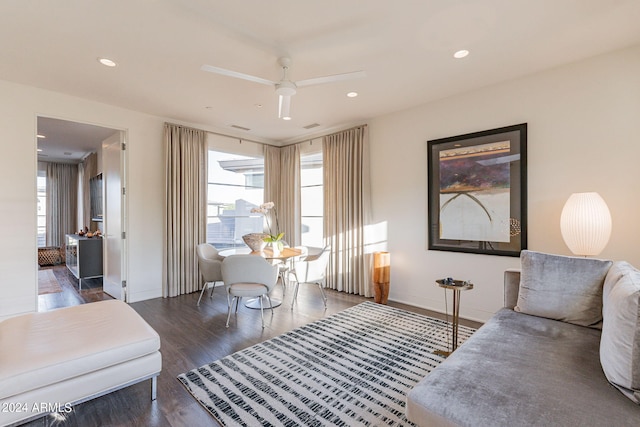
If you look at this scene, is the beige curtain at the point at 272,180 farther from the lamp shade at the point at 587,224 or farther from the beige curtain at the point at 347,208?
the lamp shade at the point at 587,224

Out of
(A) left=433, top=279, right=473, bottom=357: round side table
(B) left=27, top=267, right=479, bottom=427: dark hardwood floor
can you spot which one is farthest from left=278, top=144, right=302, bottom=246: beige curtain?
(A) left=433, top=279, right=473, bottom=357: round side table

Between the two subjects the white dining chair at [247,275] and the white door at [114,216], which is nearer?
the white dining chair at [247,275]

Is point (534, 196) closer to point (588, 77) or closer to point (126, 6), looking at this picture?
point (588, 77)

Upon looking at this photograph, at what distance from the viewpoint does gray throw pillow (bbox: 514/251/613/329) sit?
207 centimetres

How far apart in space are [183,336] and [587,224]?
398cm

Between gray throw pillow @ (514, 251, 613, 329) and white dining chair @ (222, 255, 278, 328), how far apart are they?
2.45 meters

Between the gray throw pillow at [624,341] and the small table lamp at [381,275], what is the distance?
2.71 metres

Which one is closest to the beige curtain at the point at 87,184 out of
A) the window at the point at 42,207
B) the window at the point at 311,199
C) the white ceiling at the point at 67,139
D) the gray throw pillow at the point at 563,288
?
the white ceiling at the point at 67,139

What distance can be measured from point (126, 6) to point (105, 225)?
394 centimetres

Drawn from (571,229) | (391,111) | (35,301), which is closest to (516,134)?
(571,229)

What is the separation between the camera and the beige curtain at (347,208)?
464 cm

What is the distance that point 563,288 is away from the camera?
7.18 feet

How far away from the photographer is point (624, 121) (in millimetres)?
2729

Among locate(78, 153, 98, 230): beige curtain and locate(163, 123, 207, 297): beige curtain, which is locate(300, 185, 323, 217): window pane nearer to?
locate(163, 123, 207, 297): beige curtain
